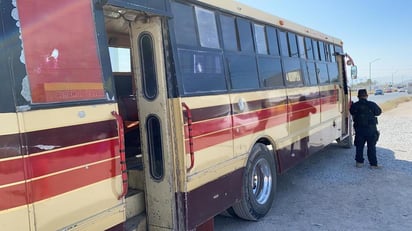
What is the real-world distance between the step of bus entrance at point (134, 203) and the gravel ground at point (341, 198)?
1.73 m

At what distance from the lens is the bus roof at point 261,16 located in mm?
4438

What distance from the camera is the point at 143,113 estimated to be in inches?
142

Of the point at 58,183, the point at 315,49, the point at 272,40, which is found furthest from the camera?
the point at 315,49

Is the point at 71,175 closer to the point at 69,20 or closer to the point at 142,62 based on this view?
the point at 69,20

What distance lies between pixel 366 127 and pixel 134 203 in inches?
238

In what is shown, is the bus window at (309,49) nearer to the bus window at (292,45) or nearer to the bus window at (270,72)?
the bus window at (292,45)

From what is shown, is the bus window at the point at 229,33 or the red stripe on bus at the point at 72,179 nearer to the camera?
the red stripe on bus at the point at 72,179

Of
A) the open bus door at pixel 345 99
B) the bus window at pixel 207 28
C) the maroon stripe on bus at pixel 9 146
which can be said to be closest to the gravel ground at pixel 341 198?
the open bus door at pixel 345 99

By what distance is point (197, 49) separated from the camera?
3902mm

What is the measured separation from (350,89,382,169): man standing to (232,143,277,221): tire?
327cm

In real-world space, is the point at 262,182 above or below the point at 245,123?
below

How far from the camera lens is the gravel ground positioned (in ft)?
16.5

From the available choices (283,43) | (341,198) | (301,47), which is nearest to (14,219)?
(283,43)

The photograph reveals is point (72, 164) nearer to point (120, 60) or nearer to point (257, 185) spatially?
point (120, 60)
